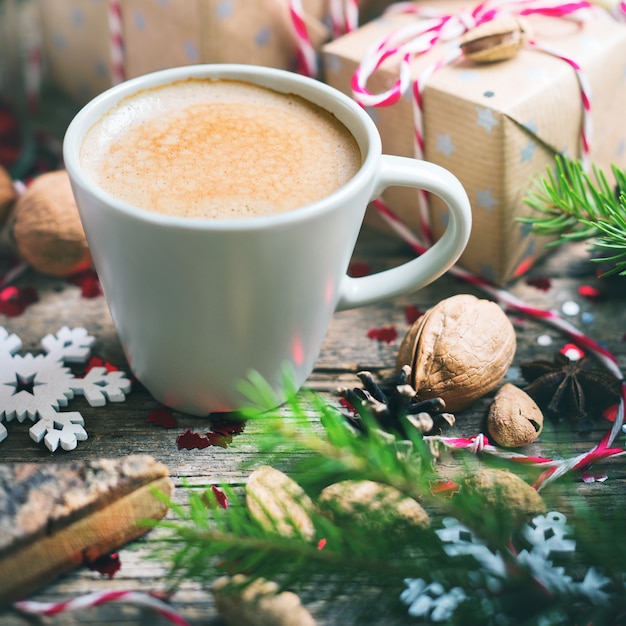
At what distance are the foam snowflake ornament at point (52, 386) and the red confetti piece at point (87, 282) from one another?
0.24 ft

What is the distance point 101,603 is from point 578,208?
0.70 metres

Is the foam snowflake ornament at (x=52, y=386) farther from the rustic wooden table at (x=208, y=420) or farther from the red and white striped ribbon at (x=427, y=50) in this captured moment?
the red and white striped ribbon at (x=427, y=50)

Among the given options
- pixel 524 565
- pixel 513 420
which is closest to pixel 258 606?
pixel 524 565

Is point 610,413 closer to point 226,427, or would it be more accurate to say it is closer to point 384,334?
point 384,334

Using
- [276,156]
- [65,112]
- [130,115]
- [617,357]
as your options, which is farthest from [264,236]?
[65,112]

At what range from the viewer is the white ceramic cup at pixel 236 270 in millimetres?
699

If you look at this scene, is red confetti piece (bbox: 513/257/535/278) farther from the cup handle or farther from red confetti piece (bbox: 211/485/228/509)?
red confetti piece (bbox: 211/485/228/509)

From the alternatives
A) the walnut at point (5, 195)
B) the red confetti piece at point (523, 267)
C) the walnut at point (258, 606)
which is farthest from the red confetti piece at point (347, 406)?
the walnut at point (5, 195)

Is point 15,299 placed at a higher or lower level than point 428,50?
lower

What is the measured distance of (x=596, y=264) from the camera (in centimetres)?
110

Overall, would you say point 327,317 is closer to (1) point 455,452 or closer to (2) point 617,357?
(1) point 455,452

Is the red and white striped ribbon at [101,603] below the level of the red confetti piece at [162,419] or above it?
below

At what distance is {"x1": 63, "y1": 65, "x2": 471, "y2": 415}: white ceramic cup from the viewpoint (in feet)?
2.29

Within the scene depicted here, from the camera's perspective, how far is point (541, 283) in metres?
1.09
